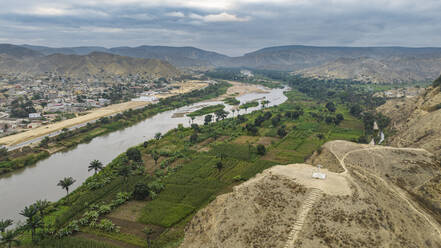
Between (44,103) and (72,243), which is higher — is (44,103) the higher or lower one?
the higher one

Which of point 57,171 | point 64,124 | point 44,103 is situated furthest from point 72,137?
point 44,103

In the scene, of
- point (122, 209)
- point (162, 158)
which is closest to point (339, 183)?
point (122, 209)

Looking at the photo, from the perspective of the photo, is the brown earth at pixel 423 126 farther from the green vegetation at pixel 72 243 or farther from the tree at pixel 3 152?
the tree at pixel 3 152

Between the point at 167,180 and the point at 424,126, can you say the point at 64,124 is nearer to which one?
the point at 167,180

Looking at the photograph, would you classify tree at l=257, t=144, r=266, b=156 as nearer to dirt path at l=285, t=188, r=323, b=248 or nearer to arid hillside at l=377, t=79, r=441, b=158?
arid hillside at l=377, t=79, r=441, b=158

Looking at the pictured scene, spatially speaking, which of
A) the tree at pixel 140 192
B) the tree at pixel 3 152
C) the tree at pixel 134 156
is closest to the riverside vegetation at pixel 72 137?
the tree at pixel 3 152

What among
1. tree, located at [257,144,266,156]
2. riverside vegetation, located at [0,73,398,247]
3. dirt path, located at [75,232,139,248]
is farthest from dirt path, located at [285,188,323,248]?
tree, located at [257,144,266,156]
